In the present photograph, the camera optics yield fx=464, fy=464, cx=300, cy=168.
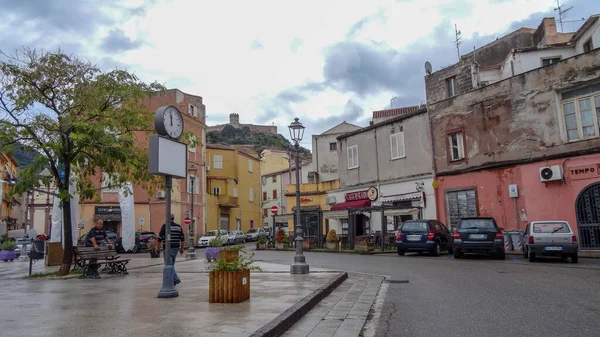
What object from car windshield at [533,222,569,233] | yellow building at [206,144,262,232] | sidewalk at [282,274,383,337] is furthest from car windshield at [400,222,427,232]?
yellow building at [206,144,262,232]

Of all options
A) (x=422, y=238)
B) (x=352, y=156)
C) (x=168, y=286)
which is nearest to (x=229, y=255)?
(x=168, y=286)

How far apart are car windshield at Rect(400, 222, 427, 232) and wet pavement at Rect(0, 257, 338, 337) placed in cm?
1001

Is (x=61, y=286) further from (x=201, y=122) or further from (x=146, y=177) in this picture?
(x=201, y=122)

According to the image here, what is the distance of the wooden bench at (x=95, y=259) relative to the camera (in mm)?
12411

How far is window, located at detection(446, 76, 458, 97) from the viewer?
85.7ft

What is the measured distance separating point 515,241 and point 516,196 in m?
2.24

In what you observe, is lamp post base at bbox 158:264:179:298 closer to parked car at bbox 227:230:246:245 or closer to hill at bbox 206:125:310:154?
parked car at bbox 227:230:246:245

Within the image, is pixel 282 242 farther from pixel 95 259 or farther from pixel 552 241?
pixel 95 259

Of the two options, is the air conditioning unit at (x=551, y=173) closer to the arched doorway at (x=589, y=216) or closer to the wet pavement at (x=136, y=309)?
the arched doorway at (x=589, y=216)

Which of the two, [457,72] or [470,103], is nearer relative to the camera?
[470,103]

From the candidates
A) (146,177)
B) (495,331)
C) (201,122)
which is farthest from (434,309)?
(201,122)

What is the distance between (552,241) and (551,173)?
224 inches

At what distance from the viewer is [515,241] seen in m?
20.5

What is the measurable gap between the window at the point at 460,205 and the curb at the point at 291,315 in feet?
53.7
